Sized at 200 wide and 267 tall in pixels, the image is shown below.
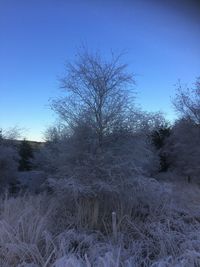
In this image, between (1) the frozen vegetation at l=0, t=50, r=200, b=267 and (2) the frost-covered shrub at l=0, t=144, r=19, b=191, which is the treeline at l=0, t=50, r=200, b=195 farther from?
(2) the frost-covered shrub at l=0, t=144, r=19, b=191

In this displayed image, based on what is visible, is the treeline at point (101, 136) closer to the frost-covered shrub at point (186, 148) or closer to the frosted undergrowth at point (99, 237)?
the frosted undergrowth at point (99, 237)

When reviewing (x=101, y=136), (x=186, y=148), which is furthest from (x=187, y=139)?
(x=101, y=136)

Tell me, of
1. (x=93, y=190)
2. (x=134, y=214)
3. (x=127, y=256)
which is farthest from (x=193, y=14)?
(x=93, y=190)

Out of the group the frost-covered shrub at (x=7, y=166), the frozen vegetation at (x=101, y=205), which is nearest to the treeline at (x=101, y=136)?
the frozen vegetation at (x=101, y=205)

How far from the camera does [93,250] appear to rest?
5.77 metres

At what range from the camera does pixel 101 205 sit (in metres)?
9.27

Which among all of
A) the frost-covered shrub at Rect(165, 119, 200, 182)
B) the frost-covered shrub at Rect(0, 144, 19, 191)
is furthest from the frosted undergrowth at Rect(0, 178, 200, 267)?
the frost-covered shrub at Rect(165, 119, 200, 182)

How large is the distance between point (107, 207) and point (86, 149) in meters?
1.91

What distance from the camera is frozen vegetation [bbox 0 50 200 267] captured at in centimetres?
573

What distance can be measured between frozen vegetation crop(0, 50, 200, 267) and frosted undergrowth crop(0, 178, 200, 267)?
0.01 metres

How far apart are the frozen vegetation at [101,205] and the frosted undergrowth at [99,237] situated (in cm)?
1

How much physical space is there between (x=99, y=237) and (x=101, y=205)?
1842 millimetres

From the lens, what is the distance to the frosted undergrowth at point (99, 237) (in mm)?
5301

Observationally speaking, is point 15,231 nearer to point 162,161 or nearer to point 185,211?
point 185,211
